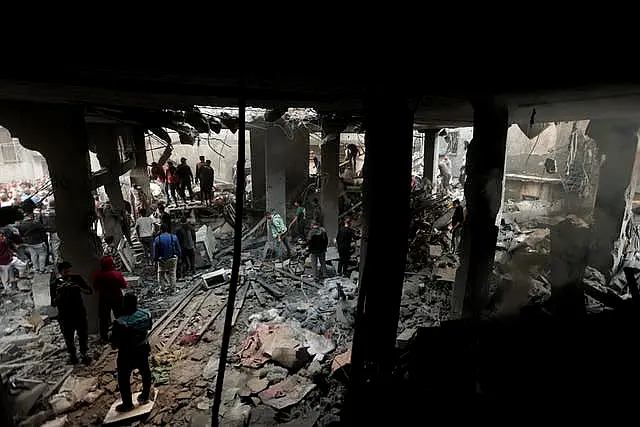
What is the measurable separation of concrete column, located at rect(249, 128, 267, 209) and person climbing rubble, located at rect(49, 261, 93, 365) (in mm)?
10566

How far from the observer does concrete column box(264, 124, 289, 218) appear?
12.5 m

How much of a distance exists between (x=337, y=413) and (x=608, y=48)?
17.4 feet

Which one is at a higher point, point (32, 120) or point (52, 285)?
point (32, 120)

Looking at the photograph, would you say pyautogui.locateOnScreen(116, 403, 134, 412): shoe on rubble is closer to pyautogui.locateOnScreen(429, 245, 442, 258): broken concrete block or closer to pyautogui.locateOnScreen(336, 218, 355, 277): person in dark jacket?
pyautogui.locateOnScreen(336, 218, 355, 277): person in dark jacket

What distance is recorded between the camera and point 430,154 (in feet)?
63.2

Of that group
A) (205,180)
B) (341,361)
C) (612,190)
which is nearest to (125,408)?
(341,361)

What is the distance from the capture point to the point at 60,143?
6488 millimetres

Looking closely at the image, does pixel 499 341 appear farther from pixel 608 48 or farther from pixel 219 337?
pixel 219 337

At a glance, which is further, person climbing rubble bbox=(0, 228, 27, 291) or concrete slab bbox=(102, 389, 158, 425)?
person climbing rubble bbox=(0, 228, 27, 291)

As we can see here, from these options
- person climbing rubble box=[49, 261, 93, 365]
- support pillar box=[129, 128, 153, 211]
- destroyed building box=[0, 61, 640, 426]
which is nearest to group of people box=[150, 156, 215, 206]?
support pillar box=[129, 128, 153, 211]

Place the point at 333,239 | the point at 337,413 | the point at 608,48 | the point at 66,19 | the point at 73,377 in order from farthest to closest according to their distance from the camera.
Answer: the point at 333,239 < the point at 73,377 < the point at 337,413 < the point at 608,48 < the point at 66,19

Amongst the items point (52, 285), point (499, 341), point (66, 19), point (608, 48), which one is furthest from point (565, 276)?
point (52, 285)

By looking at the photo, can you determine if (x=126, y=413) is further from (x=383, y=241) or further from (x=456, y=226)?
(x=456, y=226)

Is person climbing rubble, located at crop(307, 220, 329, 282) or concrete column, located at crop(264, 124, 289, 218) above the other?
concrete column, located at crop(264, 124, 289, 218)
